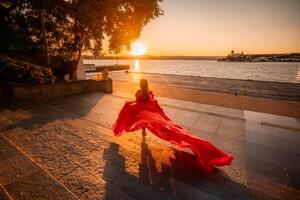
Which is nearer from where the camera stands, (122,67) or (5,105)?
(5,105)

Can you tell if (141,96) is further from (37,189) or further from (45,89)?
(45,89)

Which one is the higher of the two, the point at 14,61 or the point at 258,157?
the point at 14,61

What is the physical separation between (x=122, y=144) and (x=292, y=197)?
3620 millimetres

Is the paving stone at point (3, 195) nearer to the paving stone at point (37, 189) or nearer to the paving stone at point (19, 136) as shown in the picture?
the paving stone at point (37, 189)

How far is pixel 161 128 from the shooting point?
4.58 m

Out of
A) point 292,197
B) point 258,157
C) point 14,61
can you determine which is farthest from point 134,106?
point 14,61

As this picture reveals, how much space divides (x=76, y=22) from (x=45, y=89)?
4.19m

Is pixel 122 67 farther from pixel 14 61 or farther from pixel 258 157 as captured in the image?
pixel 258 157

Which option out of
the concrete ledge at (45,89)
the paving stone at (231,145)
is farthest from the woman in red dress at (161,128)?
the concrete ledge at (45,89)

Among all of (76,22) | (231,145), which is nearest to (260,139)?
(231,145)

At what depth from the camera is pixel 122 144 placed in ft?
17.0

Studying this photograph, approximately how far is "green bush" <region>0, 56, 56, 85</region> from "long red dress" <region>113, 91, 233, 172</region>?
6.76m

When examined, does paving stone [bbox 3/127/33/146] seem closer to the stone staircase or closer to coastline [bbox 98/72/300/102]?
the stone staircase

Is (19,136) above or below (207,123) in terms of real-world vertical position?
above
